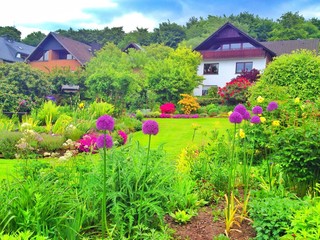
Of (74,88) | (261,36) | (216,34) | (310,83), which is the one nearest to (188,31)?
(261,36)

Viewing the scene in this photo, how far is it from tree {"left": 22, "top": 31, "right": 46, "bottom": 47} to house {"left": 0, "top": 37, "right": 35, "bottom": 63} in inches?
588

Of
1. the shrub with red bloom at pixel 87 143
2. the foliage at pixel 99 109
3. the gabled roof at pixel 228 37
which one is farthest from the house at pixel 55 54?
the shrub with red bloom at pixel 87 143

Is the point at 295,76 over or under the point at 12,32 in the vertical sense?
under

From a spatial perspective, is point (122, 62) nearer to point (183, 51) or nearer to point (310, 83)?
point (183, 51)

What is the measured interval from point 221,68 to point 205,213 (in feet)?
92.0

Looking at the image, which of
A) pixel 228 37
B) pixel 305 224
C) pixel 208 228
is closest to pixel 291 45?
pixel 228 37

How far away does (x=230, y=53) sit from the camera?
29484 millimetres

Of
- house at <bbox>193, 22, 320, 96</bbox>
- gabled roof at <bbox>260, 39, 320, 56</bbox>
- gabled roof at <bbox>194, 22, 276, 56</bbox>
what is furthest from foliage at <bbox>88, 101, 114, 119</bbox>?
gabled roof at <bbox>260, 39, 320, 56</bbox>

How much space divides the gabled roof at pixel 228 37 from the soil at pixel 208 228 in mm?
26935

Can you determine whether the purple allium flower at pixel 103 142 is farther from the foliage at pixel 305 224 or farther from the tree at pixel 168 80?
the tree at pixel 168 80

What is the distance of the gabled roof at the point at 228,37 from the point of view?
2847 cm

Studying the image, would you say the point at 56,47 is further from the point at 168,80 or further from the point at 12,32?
the point at 12,32

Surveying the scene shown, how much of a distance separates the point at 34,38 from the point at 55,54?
26190 millimetres

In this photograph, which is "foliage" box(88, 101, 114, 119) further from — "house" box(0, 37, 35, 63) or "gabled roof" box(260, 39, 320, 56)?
"house" box(0, 37, 35, 63)
